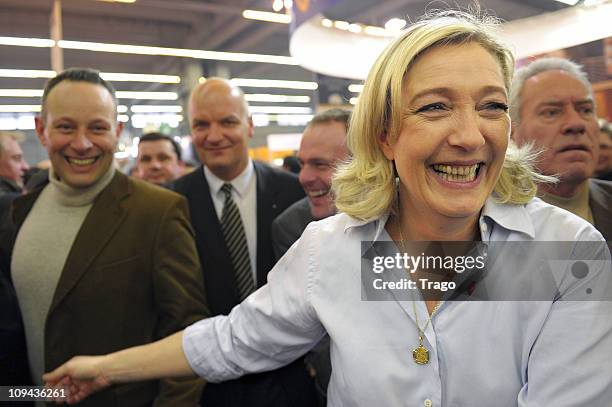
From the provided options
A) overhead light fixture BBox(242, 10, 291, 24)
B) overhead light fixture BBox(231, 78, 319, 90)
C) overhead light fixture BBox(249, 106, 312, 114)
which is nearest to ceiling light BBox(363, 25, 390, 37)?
overhead light fixture BBox(242, 10, 291, 24)

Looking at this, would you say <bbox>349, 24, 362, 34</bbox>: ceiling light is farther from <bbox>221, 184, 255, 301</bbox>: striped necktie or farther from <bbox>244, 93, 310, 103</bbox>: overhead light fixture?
<bbox>244, 93, 310, 103</bbox>: overhead light fixture

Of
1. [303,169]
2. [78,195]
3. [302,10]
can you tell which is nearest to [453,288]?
[303,169]

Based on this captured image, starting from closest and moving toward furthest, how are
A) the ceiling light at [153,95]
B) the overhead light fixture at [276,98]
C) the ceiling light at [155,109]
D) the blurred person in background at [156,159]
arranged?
the blurred person in background at [156,159] < the ceiling light at [153,95] < the ceiling light at [155,109] < the overhead light fixture at [276,98]

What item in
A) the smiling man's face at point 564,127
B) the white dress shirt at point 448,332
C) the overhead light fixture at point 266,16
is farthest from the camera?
the overhead light fixture at point 266,16

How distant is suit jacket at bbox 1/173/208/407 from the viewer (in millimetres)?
1381

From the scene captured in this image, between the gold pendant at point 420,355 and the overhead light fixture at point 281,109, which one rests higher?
the overhead light fixture at point 281,109

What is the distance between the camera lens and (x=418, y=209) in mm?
978

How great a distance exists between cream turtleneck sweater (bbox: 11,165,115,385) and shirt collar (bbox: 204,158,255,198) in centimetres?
47

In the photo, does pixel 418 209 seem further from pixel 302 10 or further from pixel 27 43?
pixel 27 43

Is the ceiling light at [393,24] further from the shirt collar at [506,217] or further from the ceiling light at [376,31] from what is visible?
the shirt collar at [506,217]

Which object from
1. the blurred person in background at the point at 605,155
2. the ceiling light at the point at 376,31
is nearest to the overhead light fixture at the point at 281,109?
the ceiling light at the point at 376,31

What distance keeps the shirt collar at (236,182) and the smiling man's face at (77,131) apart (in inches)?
20.3

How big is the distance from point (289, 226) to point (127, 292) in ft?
1.87

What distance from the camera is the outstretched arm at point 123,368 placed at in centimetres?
116
